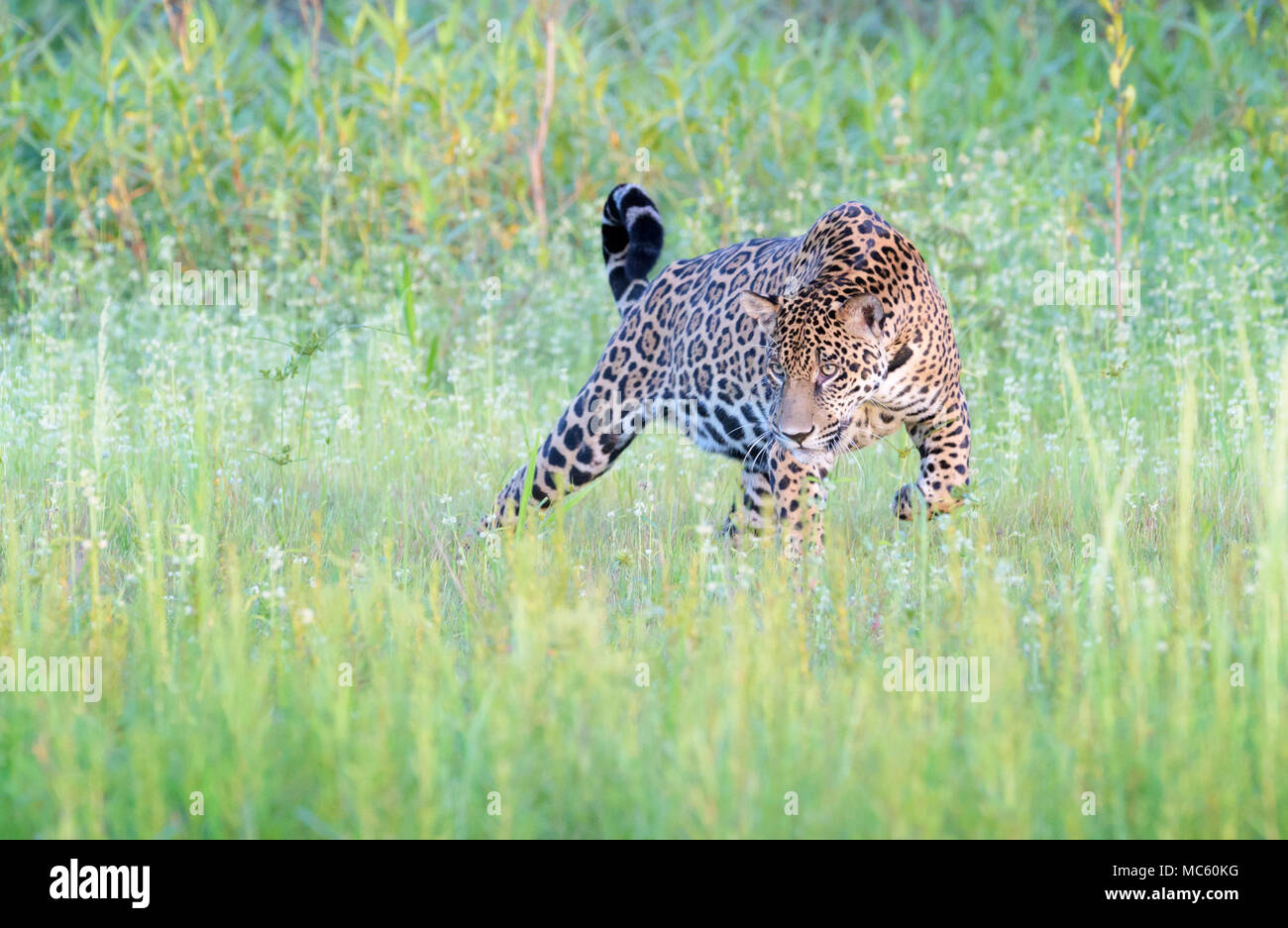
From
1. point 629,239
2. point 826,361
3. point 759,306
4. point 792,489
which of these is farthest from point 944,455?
point 629,239

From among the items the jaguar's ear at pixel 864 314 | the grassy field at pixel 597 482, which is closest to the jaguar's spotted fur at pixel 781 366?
the jaguar's ear at pixel 864 314

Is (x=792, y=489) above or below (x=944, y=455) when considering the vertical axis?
below

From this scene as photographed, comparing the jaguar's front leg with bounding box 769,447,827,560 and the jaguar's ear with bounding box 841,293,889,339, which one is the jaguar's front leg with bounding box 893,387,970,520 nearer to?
the jaguar's front leg with bounding box 769,447,827,560

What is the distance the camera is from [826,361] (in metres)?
5.60

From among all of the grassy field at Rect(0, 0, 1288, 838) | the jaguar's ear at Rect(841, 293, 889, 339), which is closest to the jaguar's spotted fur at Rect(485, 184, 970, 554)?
the jaguar's ear at Rect(841, 293, 889, 339)

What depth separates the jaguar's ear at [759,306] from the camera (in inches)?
231

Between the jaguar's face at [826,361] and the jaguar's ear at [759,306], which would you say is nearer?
the jaguar's face at [826,361]

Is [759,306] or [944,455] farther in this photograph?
[944,455]

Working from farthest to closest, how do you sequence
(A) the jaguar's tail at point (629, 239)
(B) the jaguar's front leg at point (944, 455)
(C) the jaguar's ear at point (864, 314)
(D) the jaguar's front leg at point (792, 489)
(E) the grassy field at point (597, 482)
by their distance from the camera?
(A) the jaguar's tail at point (629, 239) < (B) the jaguar's front leg at point (944, 455) < (D) the jaguar's front leg at point (792, 489) < (C) the jaguar's ear at point (864, 314) < (E) the grassy field at point (597, 482)

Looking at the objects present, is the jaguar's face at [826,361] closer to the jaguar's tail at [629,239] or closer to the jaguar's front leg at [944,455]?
the jaguar's front leg at [944,455]

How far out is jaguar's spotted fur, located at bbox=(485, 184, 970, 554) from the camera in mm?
5633

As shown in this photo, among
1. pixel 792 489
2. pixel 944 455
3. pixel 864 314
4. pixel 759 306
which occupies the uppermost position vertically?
pixel 759 306

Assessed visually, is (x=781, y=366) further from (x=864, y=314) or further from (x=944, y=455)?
(x=944, y=455)

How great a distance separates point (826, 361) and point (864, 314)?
0.77 feet
